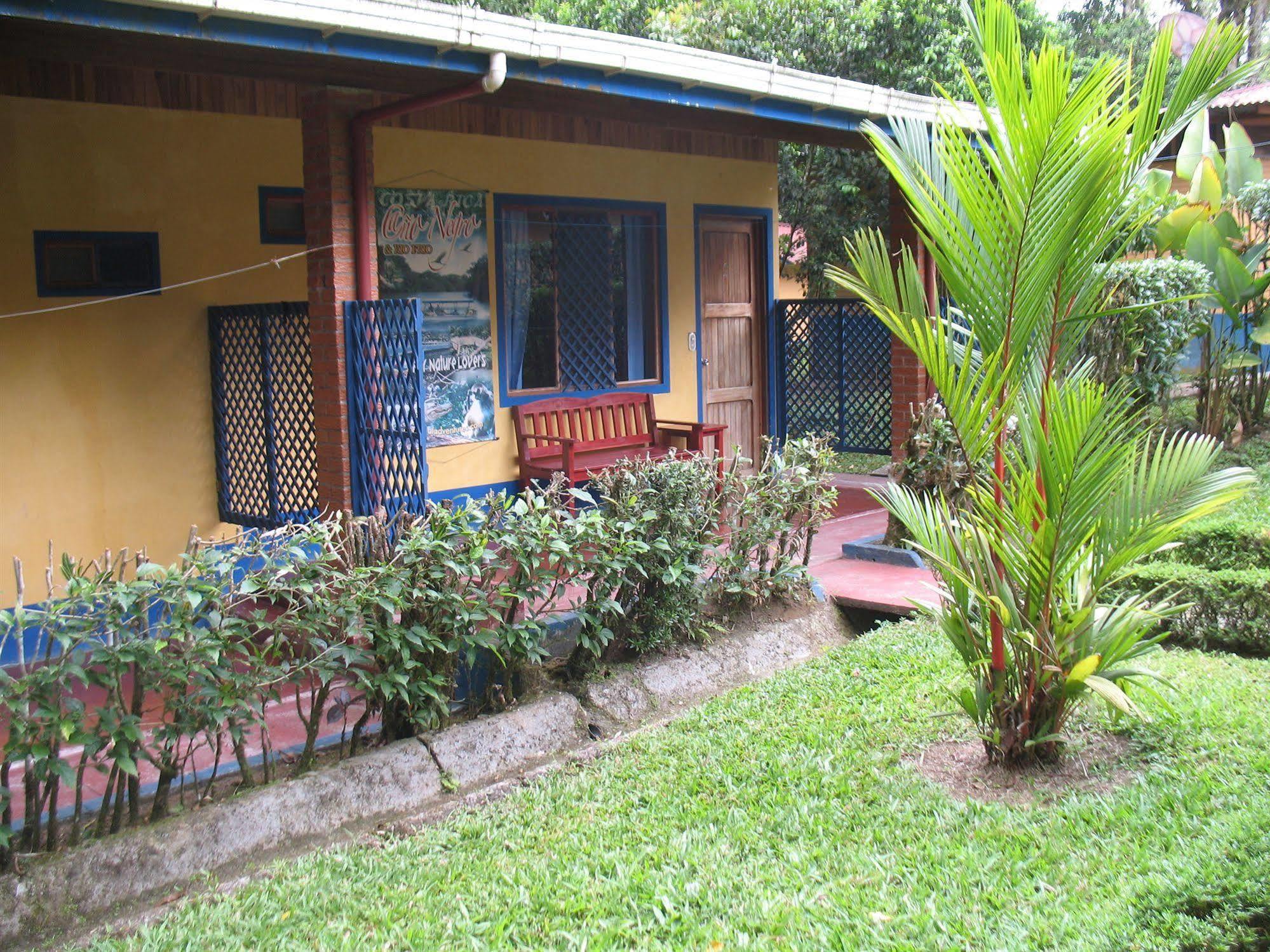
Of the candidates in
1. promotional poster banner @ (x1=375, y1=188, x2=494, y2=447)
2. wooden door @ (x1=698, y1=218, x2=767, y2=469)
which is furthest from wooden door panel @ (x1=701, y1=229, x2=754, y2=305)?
promotional poster banner @ (x1=375, y1=188, x2=494, y2=447)

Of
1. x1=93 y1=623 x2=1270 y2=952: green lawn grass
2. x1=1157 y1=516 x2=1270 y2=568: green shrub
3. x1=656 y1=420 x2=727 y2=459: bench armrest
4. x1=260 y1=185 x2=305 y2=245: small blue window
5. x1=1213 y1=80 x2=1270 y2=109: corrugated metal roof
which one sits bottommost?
x1=93 y1=623 x2=1270 y2=952: green lawn grass

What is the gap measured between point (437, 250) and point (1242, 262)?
7.58 m

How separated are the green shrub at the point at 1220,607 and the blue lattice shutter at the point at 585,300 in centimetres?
476

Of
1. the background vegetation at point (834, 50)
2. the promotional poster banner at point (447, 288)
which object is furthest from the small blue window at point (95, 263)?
the background vegetation at point (834, 50)

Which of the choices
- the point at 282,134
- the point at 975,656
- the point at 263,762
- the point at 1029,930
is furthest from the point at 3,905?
the point at 282,134

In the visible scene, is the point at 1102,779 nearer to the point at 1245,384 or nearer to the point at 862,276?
the point at 862,276

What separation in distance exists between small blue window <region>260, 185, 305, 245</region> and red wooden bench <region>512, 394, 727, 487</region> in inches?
81.1

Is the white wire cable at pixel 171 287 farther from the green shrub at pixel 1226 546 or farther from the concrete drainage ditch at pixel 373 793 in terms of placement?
the green shrub at pixel 1226 546

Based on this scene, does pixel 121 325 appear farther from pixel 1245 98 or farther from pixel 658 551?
pixel 1245 98

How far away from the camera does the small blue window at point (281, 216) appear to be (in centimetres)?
743

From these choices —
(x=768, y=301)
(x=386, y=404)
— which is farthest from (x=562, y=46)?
(x=768, y=301)

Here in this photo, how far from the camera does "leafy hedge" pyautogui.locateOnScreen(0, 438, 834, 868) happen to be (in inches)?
144

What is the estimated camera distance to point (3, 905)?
342cm

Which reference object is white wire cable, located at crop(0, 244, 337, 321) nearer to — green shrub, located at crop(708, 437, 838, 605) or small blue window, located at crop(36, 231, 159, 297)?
small blue window, located at crop(36, 231, 159, 297)
